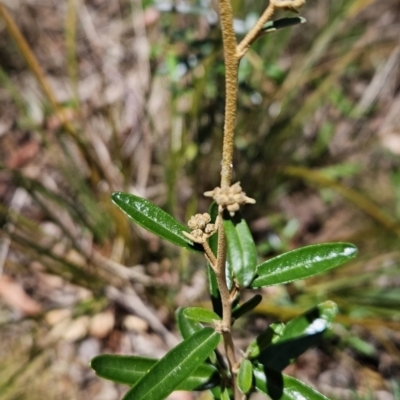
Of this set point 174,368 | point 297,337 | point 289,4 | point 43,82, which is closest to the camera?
point 289,4

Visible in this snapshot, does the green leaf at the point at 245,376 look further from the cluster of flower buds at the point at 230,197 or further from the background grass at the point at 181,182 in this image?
the background grass at the point at 181,182

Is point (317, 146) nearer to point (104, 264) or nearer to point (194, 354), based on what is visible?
point (104, 264)

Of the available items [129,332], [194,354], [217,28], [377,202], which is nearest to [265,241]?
[377,202]

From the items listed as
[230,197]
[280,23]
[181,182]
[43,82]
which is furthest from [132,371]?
[181,182]

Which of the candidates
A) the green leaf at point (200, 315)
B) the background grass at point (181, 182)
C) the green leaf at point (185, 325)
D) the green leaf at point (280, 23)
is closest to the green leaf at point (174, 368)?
the green leaf at point (200, 315)

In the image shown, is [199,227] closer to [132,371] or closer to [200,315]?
[200,315]

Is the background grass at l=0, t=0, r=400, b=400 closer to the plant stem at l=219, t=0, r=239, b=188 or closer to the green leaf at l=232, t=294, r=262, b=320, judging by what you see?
the green leaf at l=232, t=294, r=262, b=320
